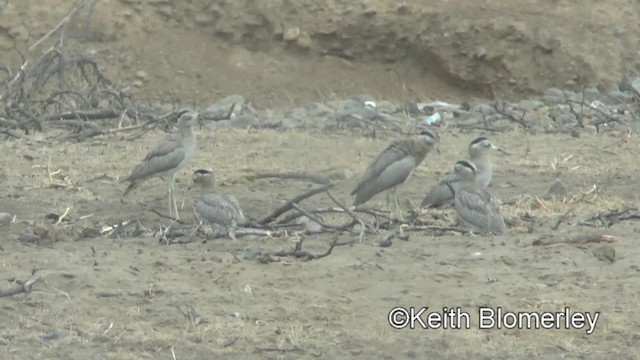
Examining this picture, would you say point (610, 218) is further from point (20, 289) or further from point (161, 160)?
point (20, 289)

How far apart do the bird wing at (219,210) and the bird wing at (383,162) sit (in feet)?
6.16

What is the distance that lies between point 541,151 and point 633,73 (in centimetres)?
726

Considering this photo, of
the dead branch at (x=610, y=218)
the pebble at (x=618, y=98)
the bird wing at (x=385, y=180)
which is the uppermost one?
the dead branch at (x=610, y=218)

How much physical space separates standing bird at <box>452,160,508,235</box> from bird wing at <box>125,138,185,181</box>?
2.85 meters

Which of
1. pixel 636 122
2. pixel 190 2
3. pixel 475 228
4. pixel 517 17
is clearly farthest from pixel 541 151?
pixel 190 2

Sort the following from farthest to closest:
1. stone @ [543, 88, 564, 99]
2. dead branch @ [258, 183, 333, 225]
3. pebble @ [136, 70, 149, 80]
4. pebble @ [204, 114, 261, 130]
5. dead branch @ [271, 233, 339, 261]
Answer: pebble @ [136, 70, 149, 80] < stone @ [543, 88, 564, 99] < pebble @ [204, 114, 261, 130] < dead branch @ [258, 183, 333, 225] < dead branch @ [271, 233, 339, 261]

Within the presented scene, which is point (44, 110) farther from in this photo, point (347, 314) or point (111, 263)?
point (347, 314)

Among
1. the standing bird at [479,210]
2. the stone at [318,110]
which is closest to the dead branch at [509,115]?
the stone at [318,110]

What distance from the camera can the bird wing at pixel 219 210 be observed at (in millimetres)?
10094

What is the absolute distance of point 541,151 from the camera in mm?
14711

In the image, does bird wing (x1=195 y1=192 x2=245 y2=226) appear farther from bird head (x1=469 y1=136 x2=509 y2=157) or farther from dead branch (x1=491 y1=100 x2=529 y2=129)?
dead branch (x1=491 y1=100 x2=529 y2=129)

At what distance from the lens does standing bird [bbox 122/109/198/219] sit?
1229cm

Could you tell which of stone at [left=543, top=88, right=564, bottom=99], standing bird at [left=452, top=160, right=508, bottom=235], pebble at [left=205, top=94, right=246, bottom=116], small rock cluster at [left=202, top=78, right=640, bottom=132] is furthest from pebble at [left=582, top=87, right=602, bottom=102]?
standing bird at [left=452, top=160, right=508, bottom=235]

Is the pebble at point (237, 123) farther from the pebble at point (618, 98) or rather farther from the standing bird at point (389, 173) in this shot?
the pebble at point (618, 98)
